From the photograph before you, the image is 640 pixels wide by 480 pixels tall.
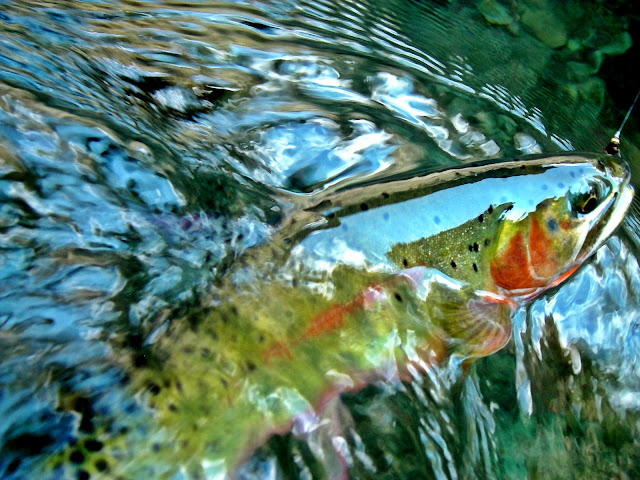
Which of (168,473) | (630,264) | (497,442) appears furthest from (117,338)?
(630,264)

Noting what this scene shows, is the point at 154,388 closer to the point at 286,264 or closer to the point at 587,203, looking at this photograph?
the point at 286,264

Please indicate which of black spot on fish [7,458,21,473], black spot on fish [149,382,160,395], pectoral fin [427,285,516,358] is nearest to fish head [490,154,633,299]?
pectoral fin [427,285,516,358]

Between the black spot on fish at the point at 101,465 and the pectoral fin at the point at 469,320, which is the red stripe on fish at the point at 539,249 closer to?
the pectoral fin at the point at 469,320

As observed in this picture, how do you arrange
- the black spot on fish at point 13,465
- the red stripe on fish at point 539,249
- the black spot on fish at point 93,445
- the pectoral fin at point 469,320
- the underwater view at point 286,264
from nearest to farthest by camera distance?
1. the black spot on fish at point 13,465
2. the black spot on fish at point 93,445
3. the underwater view at point 286,264
4. the pectoral fin at point 469,320
5. the red stripe on fish at point 539,249

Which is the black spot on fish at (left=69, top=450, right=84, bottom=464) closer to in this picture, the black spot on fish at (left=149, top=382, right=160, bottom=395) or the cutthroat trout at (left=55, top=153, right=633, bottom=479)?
the cutthroat trout at (left=55, top=153, right=633, bottom=479)

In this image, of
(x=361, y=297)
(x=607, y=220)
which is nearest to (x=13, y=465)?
(x=361, y=297)

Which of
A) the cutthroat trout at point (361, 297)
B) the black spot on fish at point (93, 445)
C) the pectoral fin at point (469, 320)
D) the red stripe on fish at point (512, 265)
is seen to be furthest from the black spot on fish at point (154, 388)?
the red stripe on fish at point (512, 265)

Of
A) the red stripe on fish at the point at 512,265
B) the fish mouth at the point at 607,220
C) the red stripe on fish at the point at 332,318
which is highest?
the fish mouth at the point at 607,220
